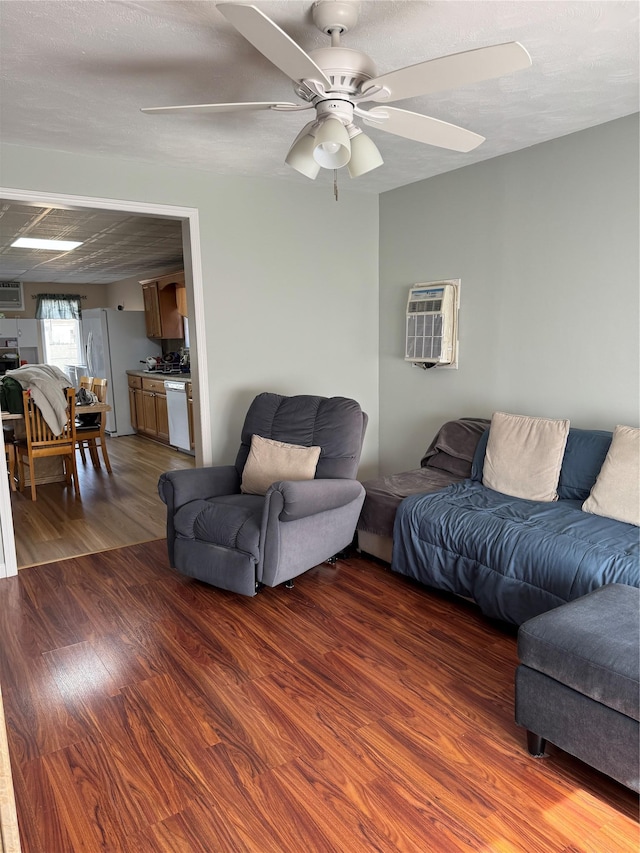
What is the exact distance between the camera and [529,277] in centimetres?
352

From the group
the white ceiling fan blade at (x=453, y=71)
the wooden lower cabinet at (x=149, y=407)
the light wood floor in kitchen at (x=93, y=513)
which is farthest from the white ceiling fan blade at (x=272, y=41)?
the wooden lower cabinet at (x=149, y=407)

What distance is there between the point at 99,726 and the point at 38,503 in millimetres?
3268

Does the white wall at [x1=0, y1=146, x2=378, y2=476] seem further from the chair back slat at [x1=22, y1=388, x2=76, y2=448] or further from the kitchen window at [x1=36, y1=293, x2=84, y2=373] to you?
the kitchen window at [x1=36, y1=293, x2=84, y2=373]

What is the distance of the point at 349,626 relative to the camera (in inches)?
109

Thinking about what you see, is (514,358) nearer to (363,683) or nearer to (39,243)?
(363,683)

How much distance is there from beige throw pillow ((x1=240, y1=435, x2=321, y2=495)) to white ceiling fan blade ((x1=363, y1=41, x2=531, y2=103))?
1904 mm

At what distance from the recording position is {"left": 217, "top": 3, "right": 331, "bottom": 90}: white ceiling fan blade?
1451 mm

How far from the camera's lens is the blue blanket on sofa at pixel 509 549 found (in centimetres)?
237

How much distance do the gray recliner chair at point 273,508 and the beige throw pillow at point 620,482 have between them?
3.97 ft

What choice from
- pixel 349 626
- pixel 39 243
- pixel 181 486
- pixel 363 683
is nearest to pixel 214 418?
pixel 181 486

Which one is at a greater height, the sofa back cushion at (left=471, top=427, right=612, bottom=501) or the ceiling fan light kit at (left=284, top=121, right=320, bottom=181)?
the ceiling fan light kit at (left=284, top=121, right=320, bottom=181)

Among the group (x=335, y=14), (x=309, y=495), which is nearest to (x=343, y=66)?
(x=335, y=14)

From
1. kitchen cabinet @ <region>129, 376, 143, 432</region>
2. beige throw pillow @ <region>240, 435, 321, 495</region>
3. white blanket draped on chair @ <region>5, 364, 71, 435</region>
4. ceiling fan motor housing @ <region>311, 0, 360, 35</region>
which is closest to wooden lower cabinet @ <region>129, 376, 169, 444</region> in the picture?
kitchen cabinet @ <region>129, 376, 143, 432</region>

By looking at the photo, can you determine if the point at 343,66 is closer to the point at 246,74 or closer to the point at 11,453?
the point at 246,74
